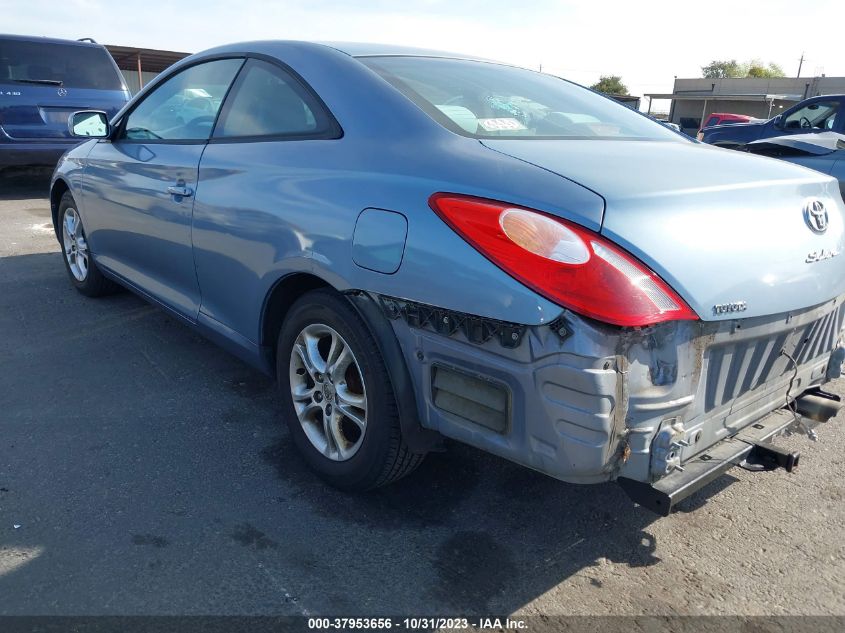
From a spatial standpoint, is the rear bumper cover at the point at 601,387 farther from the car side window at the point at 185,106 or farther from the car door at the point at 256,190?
the car side window at the point at 185,106

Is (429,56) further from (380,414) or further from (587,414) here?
(587,414)

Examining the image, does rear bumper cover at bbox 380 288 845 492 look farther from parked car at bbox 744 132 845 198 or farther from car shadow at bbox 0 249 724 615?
parked car at bbox 744 132 845 198

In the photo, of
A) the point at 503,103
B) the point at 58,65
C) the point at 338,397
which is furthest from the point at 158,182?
the point at 58,65

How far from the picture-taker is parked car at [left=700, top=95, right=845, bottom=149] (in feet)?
31.3

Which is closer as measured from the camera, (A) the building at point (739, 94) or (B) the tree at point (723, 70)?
(A) the building at point (739, 94)

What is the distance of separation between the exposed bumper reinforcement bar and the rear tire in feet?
13.1

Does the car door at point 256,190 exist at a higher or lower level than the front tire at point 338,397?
higher

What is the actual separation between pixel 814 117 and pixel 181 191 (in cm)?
976

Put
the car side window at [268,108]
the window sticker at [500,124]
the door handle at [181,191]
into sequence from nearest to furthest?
the window sticker at [500,124] < the car side window at [268,108] < the door handle at [181,191]

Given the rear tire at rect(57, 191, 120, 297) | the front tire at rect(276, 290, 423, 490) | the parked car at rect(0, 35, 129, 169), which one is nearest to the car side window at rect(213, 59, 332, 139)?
the front tire at rect(276, 290, 423, 490)

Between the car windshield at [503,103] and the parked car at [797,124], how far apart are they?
7.48 meters

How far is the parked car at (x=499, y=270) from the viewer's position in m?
1.84

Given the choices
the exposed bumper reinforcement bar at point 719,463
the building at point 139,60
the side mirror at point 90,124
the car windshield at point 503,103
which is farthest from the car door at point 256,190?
the building at point 139,60

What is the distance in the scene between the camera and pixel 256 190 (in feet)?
9.02
